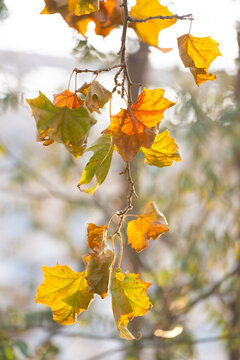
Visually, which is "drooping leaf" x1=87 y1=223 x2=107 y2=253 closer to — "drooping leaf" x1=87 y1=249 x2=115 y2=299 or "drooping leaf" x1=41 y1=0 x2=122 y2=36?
"drooping leaf" x1=87 y1=249 x2=115 y2=299

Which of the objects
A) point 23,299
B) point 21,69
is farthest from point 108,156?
point 23,299

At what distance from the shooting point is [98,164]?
0.30m

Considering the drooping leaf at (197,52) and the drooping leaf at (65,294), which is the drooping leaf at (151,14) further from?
the drooping leaf at (65,294)

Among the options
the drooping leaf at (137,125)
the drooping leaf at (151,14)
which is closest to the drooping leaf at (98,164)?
the drooping leaf at (137,125)

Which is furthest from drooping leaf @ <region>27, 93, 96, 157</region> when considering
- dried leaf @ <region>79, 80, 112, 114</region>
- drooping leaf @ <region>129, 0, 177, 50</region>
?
drooping leaf @ <region>129, 0, 177, 50</region>

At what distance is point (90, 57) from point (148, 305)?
1.43 ft

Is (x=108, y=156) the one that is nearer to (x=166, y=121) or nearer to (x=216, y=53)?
(x=216, y=53)

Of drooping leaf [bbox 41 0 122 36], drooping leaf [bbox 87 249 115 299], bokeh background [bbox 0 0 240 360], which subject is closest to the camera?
drooping leaf [bbox 87 249 115 299]

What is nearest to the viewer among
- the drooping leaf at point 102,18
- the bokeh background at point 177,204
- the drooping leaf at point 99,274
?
the drooping leaf at point 99,274

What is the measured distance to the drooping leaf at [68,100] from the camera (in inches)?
12.8

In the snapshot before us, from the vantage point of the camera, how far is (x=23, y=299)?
2912mm

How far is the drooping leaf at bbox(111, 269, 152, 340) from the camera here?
30cm

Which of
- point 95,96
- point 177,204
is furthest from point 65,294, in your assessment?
point 177,204

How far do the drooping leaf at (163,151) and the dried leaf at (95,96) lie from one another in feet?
0.16
